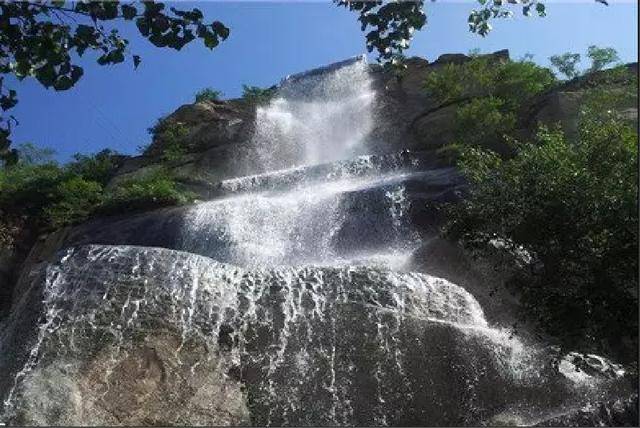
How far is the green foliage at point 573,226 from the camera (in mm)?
7215

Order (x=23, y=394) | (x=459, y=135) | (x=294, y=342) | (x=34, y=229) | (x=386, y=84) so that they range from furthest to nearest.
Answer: (x=386, y=84), (x=34, y=229), (x=459, y=135), (x=294, y=342), (x=23, y=394)

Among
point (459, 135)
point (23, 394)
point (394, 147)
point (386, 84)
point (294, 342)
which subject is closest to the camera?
point (23, 394)

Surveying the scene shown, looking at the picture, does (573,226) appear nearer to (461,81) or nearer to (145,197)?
(145,197)

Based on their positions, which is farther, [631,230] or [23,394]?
[23,394]

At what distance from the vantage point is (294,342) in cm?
946

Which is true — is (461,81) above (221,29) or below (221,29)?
above

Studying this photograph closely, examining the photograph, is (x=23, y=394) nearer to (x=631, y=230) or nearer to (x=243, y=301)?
(x=243, y=301)

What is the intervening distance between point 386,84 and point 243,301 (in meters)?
18.7

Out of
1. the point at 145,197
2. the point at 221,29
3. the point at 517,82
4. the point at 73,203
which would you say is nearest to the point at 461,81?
the point at 517,82

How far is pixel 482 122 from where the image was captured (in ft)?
62.4

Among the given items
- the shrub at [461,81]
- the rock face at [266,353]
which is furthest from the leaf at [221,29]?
the shrub at [461,81]

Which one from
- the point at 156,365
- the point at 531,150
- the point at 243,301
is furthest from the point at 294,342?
the point at 531,150

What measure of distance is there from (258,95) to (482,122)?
12.1 metres

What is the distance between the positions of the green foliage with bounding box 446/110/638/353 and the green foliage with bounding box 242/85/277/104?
1985 cm
